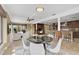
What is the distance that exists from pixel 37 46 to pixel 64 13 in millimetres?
4155

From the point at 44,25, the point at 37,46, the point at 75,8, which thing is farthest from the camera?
the point at 44,25

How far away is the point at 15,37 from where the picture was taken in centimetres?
1122

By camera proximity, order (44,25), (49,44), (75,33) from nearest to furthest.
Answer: (49,44) → (75,33) → (44,25)

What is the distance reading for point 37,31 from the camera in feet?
63.2

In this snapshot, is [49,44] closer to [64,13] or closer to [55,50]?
[55,50]

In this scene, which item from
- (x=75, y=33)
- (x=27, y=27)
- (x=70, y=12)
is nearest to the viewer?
(x=70, y=12)

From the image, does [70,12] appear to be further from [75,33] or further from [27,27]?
[27,27]

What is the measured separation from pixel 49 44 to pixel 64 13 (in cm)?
298

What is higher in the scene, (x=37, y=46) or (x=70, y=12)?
(x=70, y=12)

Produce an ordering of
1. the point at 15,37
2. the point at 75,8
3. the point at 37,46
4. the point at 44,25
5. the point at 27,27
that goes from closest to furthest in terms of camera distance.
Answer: the point at 37,46
the point at 75,8
the point at 15,37
the point at 27,27
the point at 44,25
